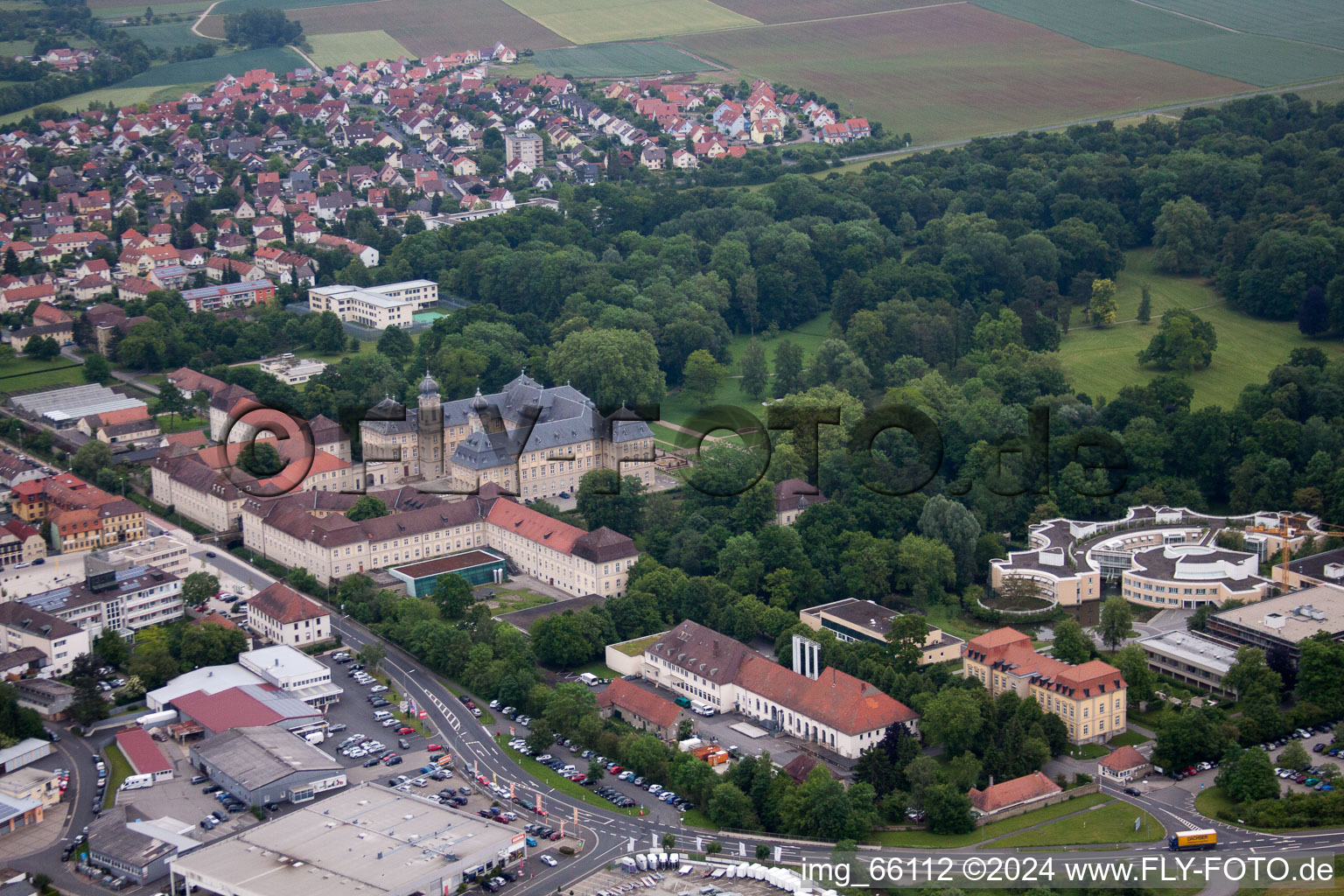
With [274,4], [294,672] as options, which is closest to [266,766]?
[294,672]

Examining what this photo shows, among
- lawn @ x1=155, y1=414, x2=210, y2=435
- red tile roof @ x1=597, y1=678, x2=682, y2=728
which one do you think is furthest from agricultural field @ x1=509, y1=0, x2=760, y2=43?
red tile roof @ x1=597, y1=678, x2=682, y2=728

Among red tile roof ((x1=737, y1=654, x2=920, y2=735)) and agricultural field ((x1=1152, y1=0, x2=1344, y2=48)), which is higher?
agricultural field ((x1=1152, y1=0, x2=1344, y2=48))

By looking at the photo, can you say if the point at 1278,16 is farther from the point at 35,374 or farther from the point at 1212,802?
the point at 1212,802

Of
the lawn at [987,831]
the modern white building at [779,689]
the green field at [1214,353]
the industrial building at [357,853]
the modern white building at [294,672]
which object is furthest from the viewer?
the green field at [1214,353]

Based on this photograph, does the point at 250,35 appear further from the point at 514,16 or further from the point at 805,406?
the point at 805,406

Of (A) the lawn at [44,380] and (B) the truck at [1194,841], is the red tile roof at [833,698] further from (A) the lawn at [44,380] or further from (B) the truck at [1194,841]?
(A) the lawn at [44,380]

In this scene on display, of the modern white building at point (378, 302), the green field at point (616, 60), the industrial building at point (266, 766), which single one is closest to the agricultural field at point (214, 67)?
the green field at point (616, 60)

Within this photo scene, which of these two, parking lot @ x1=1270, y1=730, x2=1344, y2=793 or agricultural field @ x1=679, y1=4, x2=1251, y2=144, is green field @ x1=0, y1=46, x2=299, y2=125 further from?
parking lot @ x1=1270, y1=730, x2=1344, y2=793
